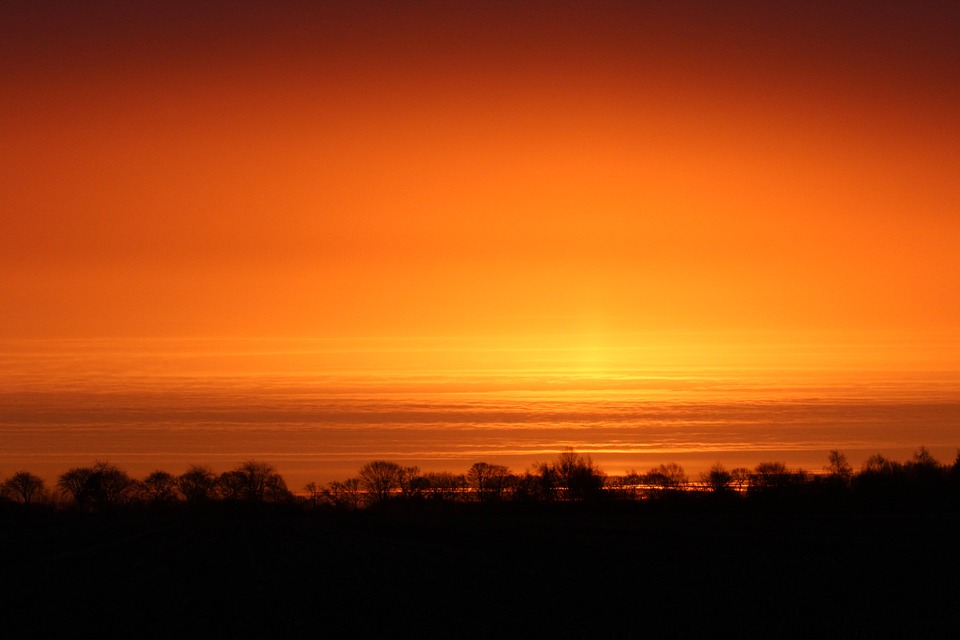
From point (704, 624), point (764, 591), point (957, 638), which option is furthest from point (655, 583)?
point (957, 638)

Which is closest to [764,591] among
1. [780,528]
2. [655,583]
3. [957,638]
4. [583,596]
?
[655,583]

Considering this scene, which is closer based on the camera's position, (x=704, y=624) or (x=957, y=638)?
(x=957, y=638)

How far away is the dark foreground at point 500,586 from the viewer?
2491 centimetres

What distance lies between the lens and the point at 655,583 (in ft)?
109

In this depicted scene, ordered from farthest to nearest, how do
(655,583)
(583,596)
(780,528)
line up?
1. (780,528)
2. (655,583)
3. (583,596)

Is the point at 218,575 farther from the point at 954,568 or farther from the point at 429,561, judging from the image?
the point at 954,568

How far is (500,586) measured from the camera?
33.0 meters

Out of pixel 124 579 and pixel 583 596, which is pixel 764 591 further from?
pixel 124 579

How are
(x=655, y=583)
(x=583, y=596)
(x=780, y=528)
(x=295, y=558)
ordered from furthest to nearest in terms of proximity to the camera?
(x=780, y=528) → (x=295, y=558) → (x=655, y=583) → (x=583, y=596)

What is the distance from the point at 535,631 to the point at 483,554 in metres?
23.0

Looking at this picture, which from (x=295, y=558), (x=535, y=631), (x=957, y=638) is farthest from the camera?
(x=295, y=558)

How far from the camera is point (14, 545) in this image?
187 feet

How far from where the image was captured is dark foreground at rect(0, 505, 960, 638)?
24906mm

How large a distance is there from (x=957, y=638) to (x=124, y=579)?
29260mm
